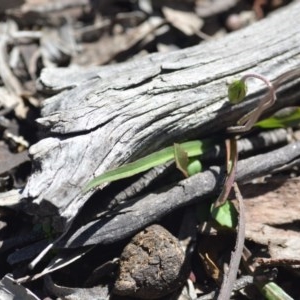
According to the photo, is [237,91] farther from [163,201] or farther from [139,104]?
[163,201]

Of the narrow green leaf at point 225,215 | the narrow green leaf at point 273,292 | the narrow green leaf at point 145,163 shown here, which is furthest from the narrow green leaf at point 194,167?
the narrow green leaf at point 273,292

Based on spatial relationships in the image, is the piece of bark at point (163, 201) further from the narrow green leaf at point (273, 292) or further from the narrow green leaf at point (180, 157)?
the narrow green leaf at point (273, 292)

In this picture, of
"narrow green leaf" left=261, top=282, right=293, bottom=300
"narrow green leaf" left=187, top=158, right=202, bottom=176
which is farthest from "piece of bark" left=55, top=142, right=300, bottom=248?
"narrow green leaf" left=261, top=282, right=293, bottom=300

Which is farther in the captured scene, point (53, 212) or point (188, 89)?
point (188, 89)

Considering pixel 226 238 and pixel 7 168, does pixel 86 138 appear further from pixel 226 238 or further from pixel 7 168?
pixel 226 238

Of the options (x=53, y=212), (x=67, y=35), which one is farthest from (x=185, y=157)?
(x=67, y=35)

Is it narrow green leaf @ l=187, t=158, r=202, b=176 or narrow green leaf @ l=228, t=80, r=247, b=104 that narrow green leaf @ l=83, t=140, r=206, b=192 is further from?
narrow green leaf @ l=228, t=80, r=247, b=104

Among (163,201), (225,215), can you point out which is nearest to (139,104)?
(163,201)
